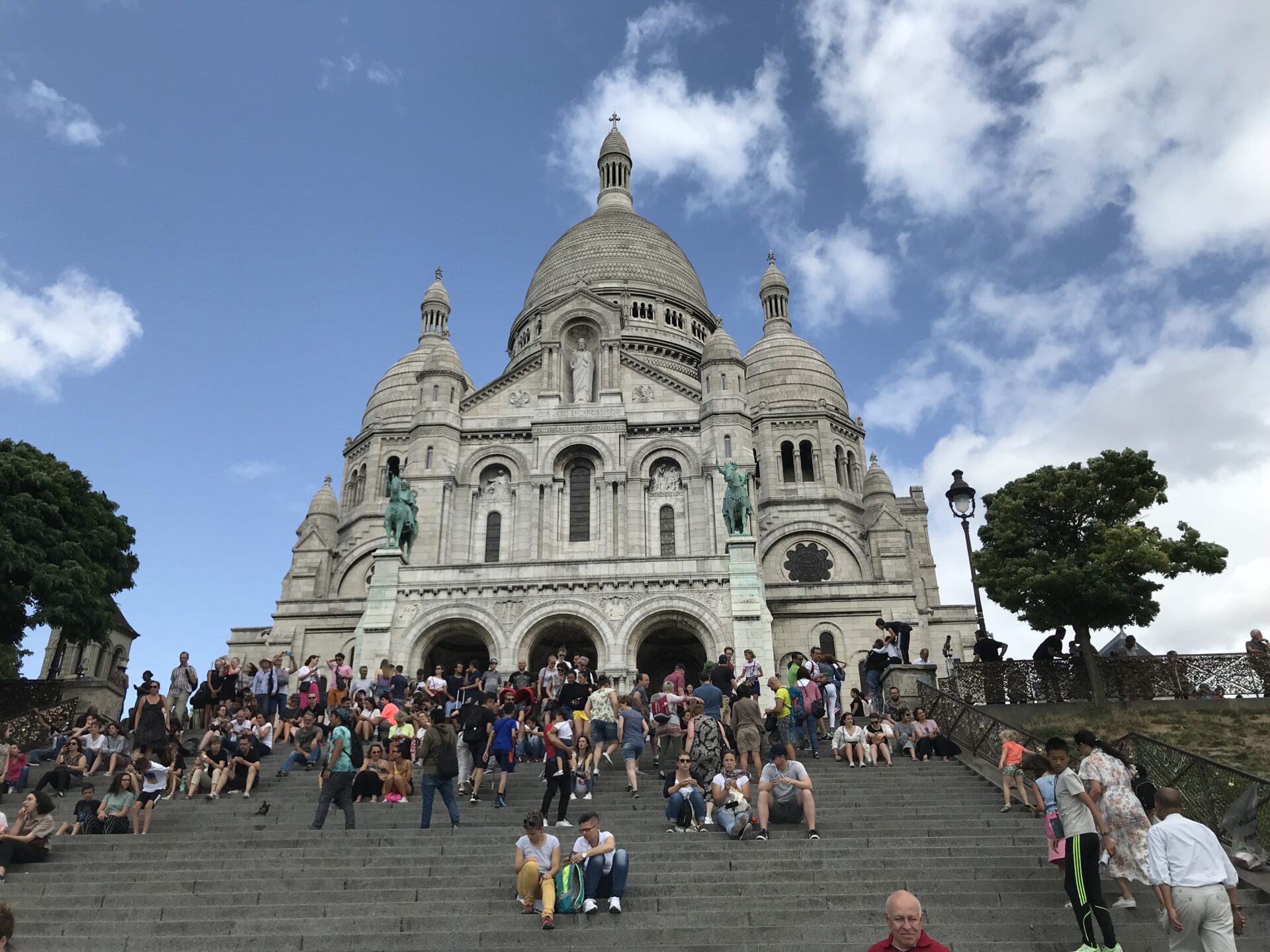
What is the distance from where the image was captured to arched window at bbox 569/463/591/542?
35000 millimetres

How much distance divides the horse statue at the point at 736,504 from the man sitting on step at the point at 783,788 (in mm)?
17448

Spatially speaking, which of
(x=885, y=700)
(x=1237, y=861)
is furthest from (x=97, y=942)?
(x=885, y=700)

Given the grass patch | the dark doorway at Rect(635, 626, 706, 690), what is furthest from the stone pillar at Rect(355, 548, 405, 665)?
the grass patch

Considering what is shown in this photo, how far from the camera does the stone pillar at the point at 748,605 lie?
28656 mm

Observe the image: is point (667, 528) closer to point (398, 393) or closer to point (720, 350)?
point (720, 350)

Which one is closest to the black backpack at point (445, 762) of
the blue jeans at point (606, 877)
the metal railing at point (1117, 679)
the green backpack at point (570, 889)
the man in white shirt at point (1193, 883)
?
the green backpack at point (570, 889)

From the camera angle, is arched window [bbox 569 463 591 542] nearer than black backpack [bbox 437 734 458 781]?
No

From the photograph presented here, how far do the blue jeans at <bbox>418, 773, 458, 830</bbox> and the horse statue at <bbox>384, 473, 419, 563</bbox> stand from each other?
1797 cm

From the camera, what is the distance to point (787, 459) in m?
46.8

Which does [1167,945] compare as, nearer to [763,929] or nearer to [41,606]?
[763,929]

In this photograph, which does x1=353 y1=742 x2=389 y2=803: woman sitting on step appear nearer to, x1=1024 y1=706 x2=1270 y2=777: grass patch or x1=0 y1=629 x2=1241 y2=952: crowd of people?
x1=0 y1=629 x2=1241 y2=952: crowd of people

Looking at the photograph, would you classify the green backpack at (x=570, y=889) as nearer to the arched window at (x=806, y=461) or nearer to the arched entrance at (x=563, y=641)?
the arched entrance at (x=563, y=641)

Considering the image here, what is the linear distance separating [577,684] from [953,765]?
6.63m

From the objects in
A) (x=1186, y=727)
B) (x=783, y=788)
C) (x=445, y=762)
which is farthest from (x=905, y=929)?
(x=1186, y=727)
